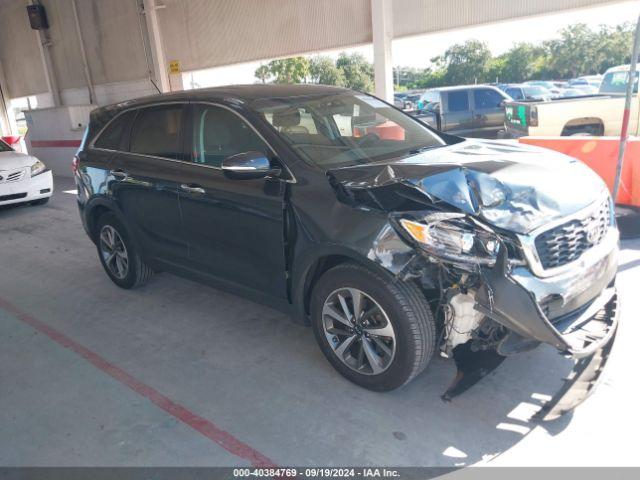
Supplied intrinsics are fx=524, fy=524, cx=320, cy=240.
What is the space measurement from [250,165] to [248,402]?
4.95 ft

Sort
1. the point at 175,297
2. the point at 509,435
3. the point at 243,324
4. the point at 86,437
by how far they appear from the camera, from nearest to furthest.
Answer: the point at 509,435
the point at 86,437
the point at 243,324
the point at 175,297

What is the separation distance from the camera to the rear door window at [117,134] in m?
4.90

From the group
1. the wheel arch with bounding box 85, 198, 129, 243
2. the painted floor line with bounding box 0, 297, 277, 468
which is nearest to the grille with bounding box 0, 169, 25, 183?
the wheel arch with bounding box 85, 198, 129, 243

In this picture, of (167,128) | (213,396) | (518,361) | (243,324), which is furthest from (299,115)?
(518,361)

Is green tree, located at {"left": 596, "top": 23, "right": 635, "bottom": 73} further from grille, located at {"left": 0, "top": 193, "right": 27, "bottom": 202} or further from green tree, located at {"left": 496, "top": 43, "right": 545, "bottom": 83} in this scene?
grille, located at {"left": 0, "top": 193, "right": 27, "bottom": 202}

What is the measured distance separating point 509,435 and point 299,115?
2.52 meters

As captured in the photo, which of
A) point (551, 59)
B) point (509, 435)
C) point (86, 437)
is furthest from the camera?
point (551, 59)

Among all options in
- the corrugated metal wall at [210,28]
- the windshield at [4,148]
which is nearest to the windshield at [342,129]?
the corrugated metal wall at [210,28]

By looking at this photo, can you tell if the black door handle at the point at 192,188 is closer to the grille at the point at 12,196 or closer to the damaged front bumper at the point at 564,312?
the damaged front bumper at the point at 564,312

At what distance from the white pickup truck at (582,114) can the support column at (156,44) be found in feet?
28.4

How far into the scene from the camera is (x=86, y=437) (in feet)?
10.1

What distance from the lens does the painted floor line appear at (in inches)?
113

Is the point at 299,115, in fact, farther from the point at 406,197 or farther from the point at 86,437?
the point at 86,437

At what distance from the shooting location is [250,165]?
11.0 feet
